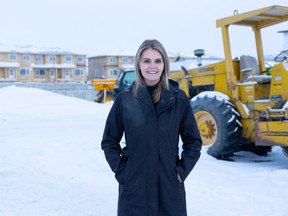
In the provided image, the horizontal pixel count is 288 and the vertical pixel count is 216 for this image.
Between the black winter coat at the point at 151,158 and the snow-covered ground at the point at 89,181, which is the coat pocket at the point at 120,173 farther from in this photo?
the snow-covered ground at the point at 89,181

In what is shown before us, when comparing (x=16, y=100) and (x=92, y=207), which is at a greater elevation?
(x=16, y=100)

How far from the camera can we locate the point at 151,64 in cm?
273

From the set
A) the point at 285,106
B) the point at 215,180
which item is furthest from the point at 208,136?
the point at 215,180

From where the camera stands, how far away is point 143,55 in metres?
2.76

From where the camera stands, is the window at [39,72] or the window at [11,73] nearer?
the window at [11,73]

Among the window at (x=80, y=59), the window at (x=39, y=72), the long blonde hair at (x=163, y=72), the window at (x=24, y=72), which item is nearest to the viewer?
the long blonde hair at (x=163, y=72)

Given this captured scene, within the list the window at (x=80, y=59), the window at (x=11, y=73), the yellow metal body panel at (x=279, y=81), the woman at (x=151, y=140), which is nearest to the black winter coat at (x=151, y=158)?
the woman at (x=151, y=140)

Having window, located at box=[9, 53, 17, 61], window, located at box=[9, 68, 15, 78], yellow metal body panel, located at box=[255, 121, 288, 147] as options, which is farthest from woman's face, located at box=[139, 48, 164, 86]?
window, located at box=[9, 53, 17, 61]

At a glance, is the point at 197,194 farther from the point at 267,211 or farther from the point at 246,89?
the point at 246,89

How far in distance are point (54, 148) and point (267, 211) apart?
442 cm

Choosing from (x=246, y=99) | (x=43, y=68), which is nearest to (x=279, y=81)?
(x=246, y=99)

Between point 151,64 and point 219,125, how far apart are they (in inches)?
198

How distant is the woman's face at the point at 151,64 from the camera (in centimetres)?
274

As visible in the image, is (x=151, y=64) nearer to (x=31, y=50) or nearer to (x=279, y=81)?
(x=279, y=81)
